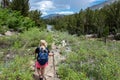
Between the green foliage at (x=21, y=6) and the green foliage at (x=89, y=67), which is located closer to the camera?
the green foliage at (x=89, y=67)

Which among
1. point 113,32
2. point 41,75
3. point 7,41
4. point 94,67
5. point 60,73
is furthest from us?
point 113,32

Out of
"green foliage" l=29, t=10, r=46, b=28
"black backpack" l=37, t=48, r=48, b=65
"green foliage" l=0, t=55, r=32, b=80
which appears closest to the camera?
"green foliage" l=0, t=55, r=32, b=80

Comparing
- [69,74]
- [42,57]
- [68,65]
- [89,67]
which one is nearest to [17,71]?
[42,57]

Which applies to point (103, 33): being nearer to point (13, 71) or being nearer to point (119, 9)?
point (119, 9)

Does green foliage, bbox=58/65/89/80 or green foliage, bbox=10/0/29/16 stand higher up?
green foliage, bbox=10/0/29/16

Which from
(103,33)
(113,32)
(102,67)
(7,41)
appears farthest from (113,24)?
(102,67)

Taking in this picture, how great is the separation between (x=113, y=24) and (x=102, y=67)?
40169 mm

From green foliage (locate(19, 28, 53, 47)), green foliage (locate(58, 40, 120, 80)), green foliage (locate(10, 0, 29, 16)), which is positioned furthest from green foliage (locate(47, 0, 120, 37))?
green foliage (locate(58, 40, 120, 80))

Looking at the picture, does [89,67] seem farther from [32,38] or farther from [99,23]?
[99,23]

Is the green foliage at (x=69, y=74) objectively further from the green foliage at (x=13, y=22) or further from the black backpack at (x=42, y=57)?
the green foliage at (x=13, y=22)

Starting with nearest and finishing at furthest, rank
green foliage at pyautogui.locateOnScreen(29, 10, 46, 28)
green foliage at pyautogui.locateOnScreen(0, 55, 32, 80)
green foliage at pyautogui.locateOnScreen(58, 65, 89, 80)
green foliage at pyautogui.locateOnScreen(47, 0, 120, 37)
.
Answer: green foliage at pyautogui.locateOnScreen(0, 55, 32, 80), green foliage at pyautogui.locateOnScreen(58, 65, 89, 80), green foliage at pyautogui.locateOnScreen(29, 10, 46, 28), green foliage at pyautogui.locateOnScreen(47, 0, 120, 37)

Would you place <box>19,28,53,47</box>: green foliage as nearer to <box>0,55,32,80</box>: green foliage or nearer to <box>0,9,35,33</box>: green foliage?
<box>0,55,32,80</box>: green foliage

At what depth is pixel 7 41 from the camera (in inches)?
584

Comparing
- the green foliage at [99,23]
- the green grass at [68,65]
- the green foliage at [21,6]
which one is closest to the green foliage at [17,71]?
the green grass at [68,65]
